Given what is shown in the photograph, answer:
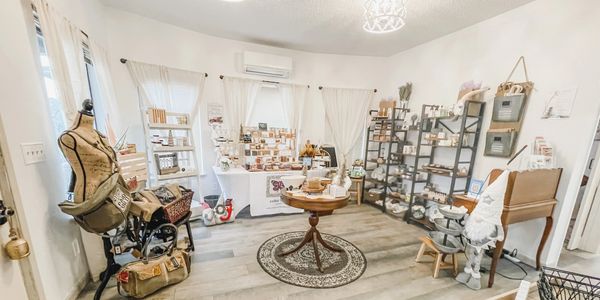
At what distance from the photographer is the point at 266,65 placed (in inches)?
136

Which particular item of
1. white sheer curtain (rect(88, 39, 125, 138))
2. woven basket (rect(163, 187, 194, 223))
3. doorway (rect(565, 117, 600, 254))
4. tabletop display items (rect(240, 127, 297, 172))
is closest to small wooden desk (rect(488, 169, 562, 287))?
doorway (rect(565, 117, 600, 254))

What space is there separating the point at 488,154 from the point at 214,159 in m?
3.81

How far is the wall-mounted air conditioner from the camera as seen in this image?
132 inches

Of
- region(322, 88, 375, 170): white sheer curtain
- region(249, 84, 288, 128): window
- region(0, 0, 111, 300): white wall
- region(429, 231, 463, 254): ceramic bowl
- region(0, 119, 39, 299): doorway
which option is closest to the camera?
region(0, 119, 39, 299): doorway

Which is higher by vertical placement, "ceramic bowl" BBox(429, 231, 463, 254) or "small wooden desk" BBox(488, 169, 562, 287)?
"small wooden desk" BBox(488, 169, 562, 287)

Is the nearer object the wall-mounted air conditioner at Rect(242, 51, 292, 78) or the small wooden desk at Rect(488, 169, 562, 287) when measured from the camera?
the small wooden desk at Rect(488, 169, 562, 287)

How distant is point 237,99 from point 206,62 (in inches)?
27.7

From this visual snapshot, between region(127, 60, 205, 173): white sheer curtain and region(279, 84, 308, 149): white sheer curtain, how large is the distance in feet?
4.41

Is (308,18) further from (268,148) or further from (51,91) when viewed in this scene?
(51,91)

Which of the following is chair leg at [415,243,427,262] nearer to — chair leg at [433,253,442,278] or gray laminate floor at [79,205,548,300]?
gray laminate floor at [79,205,548,300]

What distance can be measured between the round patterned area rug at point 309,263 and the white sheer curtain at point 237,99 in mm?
1923

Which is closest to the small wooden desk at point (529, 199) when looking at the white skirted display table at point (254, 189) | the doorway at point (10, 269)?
the white skirted display table at point (254, 189)

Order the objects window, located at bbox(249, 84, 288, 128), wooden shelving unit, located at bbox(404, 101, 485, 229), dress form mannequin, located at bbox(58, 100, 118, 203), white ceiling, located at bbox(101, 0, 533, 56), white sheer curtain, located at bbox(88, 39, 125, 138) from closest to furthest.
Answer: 1. dress form mannequin, located at bbox(58, 100, 118, 203)
2. white sheer curtain, located at bbox(88, 39, 125, 138)
3. white ceiling, located at bbox(101, 0, 533, 56)
4. wooden shelving unit, located at bbox(404, 101, 485, 229)
5. window, located at bbox(249, 84, 288, 128)

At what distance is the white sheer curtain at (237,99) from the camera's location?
133 inches
